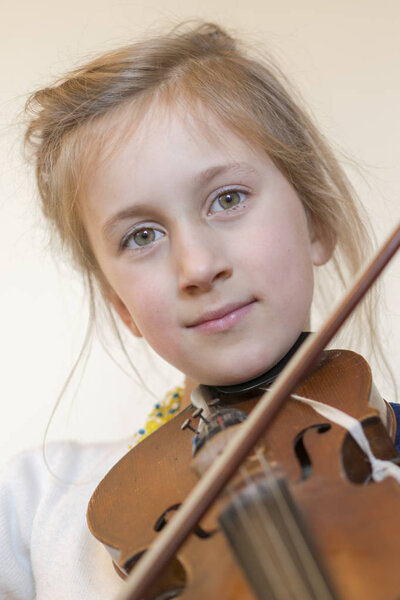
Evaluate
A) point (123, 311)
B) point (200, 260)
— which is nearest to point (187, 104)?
point (200, 260)

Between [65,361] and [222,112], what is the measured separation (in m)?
0.63

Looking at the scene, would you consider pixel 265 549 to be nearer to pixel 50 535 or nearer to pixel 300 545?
pixel 300 545

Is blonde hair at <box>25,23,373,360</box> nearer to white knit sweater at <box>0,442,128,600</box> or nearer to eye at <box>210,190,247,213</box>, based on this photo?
eye at <box>210,190,247,213</box>

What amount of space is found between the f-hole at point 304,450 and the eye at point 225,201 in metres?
0.23

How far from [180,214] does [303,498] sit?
31 cm

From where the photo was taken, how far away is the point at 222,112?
70 centimetres

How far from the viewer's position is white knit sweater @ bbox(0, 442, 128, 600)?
71cm

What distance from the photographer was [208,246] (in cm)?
63

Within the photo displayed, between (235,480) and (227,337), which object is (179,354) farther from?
(235,480)

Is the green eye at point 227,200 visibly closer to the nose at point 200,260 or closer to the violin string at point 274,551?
the nose at point 200,260

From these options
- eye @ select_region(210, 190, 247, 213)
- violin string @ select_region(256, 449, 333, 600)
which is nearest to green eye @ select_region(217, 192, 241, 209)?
eye @ select_region(210, 190, 247, 213)

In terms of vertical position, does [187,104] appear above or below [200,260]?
above

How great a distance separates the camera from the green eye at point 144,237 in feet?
2.24

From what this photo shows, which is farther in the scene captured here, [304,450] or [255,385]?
[255,385]
